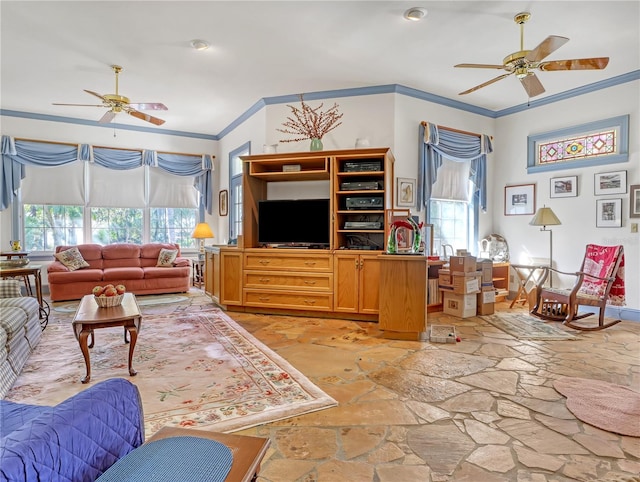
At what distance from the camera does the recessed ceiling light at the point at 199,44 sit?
395cm

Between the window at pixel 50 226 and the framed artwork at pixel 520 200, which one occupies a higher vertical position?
the framed artwork at pixel 520 200

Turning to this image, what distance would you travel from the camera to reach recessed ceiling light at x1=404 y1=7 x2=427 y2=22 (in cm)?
338

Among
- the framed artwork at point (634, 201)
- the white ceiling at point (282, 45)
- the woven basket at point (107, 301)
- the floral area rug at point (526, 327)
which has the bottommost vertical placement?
the floral area rug at point (526, 327)

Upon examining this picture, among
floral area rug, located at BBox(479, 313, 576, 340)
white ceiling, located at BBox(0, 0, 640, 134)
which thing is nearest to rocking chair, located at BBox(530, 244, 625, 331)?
floral area rug, located at BBox(479, 313, 576, 340)

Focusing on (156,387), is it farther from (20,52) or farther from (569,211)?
(569,211)

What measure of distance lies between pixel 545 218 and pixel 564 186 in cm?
73

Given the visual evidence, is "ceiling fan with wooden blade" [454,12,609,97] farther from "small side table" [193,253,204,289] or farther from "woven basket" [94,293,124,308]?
"small side table" [193,253,204,289]

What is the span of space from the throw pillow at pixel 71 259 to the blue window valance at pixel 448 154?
5.40 meters

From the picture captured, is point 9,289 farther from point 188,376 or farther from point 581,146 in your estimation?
point 581,146

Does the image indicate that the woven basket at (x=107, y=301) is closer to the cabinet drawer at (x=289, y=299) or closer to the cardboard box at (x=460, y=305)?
the cabinet drawer at (x=289, y=299)

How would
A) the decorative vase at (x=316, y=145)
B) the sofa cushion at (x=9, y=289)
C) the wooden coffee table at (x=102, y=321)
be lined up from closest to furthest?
the wooden coffee table at (x=102, y=321) < the sofa cushion at (x=9, y=289) < the decorative vase at (x=316, y=145)

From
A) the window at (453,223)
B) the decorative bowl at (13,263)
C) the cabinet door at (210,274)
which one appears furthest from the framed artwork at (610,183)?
the decorative bowl at (13,263)

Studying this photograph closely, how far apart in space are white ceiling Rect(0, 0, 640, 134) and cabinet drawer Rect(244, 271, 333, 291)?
2.57 metres

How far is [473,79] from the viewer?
488 cm
